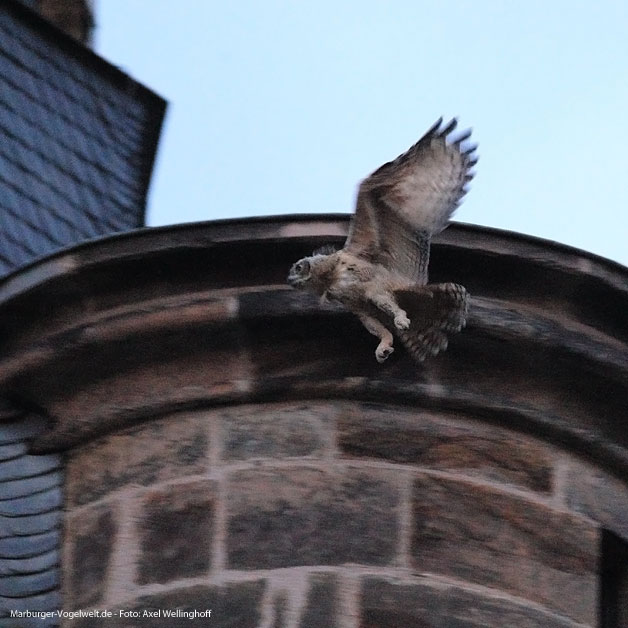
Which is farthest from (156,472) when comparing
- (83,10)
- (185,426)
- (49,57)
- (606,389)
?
(83,10)

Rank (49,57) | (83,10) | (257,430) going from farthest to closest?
(83,10) < (49,57) < (257,430)

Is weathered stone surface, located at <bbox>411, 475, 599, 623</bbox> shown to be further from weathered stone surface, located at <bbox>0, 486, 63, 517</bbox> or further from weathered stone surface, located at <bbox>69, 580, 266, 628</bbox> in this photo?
weathered stone surface, located at <bbox>0, 486, 63, 517</bbox>

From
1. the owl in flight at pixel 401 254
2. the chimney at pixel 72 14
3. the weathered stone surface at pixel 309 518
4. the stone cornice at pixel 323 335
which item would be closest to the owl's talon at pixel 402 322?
the owl in flight at pixel 401 254

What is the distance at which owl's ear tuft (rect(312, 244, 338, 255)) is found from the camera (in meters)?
4.82

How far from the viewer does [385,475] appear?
4.70 meters

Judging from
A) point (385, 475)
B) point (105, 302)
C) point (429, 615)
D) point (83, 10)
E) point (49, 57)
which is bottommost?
point (429, 615)

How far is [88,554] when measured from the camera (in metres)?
4.76

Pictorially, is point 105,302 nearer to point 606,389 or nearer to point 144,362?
point 144,362

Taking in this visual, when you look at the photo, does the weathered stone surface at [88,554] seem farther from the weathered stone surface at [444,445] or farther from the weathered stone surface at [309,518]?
the weathered stone surface at [444,445]

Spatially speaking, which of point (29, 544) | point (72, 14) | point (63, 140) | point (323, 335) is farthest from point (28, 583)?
A: point (72, 14)

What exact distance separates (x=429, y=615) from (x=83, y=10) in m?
5.08

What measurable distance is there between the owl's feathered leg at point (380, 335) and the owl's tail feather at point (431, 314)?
27mm

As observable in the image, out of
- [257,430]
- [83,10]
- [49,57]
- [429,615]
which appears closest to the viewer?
[429,615]

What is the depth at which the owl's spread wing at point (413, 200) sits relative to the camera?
473cm
